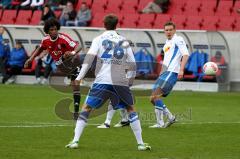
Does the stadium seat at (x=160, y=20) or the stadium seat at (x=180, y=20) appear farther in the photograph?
the stadium seat at (x=160, y=20)

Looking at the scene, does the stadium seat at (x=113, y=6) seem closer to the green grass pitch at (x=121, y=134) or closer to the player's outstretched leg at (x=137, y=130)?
the green grass pitch at (x=121, y=134)

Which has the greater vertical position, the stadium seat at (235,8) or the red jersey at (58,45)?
the stadium seat at (235,8)

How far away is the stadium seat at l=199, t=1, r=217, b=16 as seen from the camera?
3069cm

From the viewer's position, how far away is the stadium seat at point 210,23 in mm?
29842

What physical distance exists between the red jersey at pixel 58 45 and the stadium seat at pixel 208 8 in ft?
48.4

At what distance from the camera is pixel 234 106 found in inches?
837

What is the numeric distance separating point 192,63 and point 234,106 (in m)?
7.25

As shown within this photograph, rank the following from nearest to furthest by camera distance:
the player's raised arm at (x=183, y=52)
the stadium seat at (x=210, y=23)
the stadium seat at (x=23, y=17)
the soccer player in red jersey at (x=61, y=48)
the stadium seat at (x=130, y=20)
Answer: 1. the player's raised arm at (x=183, y=52)
2. the soccer player in red jersey at (x=61, y=48)
3. the stadium seat at (x=210, y=23)
4. the stadium seat at (x=130, y=20)
5. the stadium seat at (x=23, y=17)

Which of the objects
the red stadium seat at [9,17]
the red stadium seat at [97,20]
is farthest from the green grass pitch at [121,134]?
the red stadium seat at [9,17]

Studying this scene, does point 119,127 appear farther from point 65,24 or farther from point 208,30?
point 65,24

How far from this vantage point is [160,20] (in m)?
30.9

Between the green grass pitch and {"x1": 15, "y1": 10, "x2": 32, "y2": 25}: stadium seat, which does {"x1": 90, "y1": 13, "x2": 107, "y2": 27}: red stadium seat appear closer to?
{"x1": 15, "y1": 10, "x2": 32, "y2": 25}: stadium seat

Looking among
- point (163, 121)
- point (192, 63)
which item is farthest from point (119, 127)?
point (192, 63)

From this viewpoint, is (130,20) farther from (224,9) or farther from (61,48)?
(61,48)
